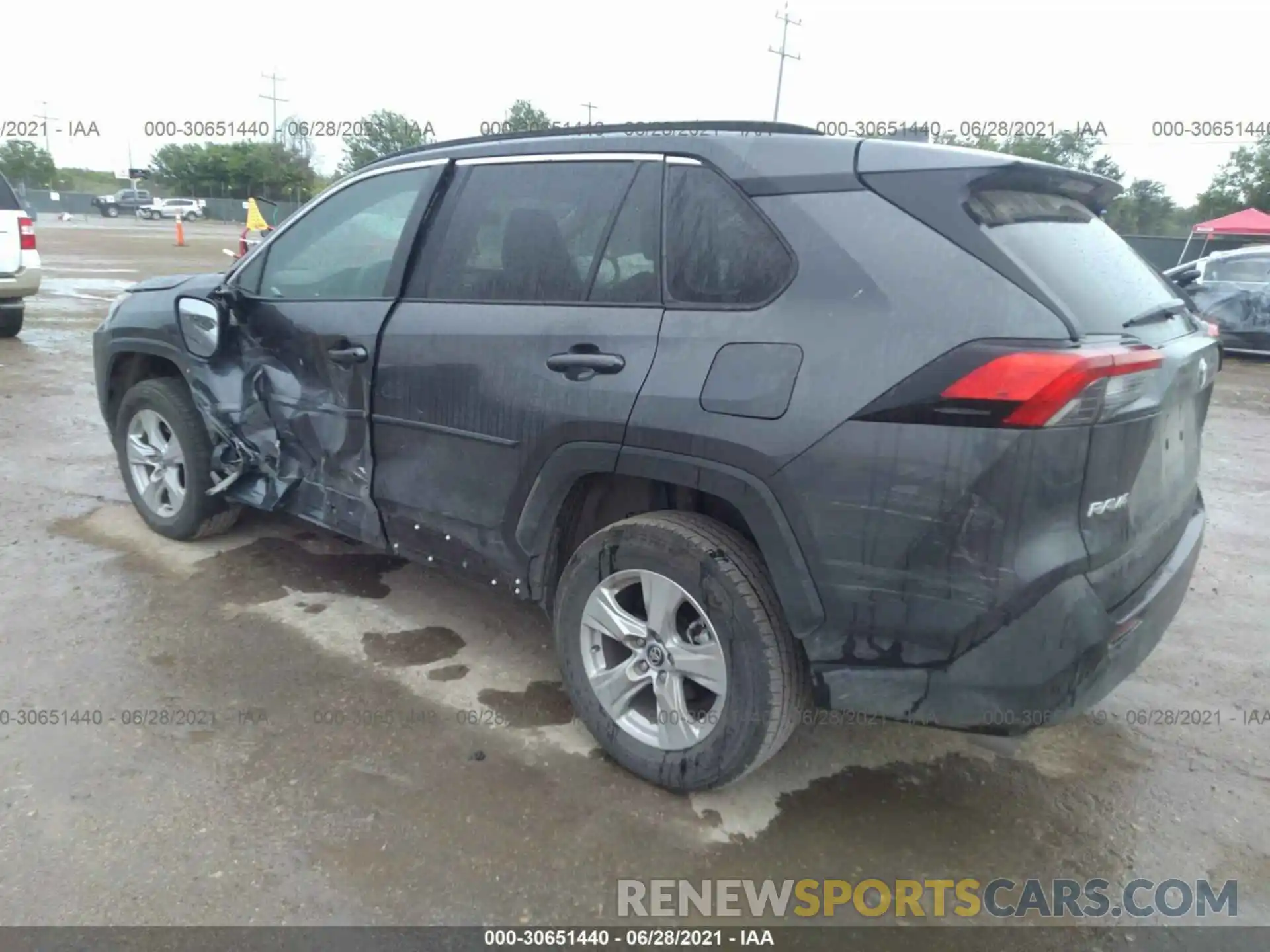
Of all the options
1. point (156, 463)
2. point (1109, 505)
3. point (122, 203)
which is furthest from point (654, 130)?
point (122, 203)

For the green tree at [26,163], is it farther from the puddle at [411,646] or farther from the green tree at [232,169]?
the puddle at [411,646]

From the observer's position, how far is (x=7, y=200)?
1016cm

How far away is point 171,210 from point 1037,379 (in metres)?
61.9

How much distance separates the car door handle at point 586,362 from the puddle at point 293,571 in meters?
1.80

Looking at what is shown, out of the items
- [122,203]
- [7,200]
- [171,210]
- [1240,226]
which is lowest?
[7,200]

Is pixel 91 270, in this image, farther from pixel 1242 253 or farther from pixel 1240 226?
pixel 1240 226

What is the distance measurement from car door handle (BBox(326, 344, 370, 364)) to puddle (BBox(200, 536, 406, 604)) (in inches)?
45.0

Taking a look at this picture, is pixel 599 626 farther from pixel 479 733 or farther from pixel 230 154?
pixel 230 154

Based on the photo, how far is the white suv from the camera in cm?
997

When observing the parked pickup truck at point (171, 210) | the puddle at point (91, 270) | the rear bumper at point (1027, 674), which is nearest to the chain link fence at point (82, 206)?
the parked pickup truck at point (171, 210)

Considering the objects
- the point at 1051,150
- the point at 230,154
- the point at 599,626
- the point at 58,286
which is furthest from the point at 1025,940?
the point at 230,154

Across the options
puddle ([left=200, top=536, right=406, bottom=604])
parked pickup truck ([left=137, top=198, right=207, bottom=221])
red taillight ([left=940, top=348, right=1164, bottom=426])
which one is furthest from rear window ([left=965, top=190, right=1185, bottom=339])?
parked pickup truck ([left=137, top=198, right=207, bottom=221])

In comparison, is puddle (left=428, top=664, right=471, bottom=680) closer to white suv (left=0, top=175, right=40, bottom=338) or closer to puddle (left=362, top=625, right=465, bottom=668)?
puddle (left=362, top=625, right=465, bottom=668)

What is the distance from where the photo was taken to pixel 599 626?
291 cm
